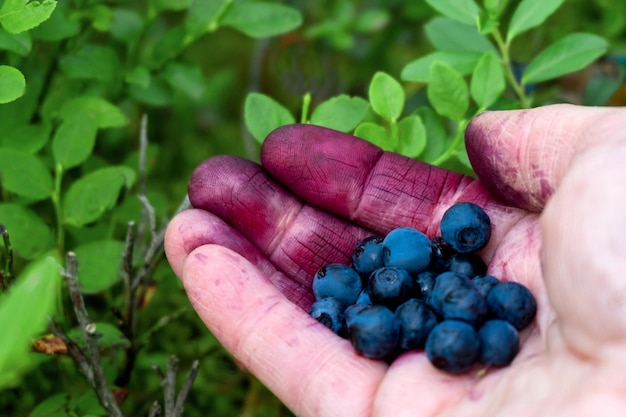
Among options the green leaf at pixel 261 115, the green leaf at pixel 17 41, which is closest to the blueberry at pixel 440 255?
the green leaf at pixel 261 115

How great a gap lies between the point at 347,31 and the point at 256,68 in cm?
59

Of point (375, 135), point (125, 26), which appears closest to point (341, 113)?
point (375, 135)

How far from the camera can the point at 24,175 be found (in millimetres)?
1490

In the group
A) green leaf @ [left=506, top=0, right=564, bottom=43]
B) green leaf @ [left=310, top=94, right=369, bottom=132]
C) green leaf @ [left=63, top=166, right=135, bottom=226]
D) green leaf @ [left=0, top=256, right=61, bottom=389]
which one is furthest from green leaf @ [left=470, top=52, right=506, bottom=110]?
green leaf @ [left=0, top=256, right=61, bottom=389]

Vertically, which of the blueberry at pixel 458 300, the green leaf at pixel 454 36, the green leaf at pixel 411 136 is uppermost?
the green leaf at pixel 454 36

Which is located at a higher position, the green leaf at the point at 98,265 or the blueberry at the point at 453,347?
the blueberry at the point at 453,347

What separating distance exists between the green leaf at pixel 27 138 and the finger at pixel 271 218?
387 mm

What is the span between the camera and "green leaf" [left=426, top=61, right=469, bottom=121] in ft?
4.89

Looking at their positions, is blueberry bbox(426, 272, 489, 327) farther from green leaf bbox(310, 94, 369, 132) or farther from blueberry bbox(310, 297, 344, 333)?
green leaf bbox(310, 94, 369, 132)

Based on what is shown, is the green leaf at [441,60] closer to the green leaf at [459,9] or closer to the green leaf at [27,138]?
the green leaf at [459,9]

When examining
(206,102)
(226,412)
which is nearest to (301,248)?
(226,412)

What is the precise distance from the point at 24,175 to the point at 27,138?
144 mm

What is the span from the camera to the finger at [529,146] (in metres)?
1.33

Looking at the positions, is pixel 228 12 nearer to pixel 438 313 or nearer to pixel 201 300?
pixel 201 300
